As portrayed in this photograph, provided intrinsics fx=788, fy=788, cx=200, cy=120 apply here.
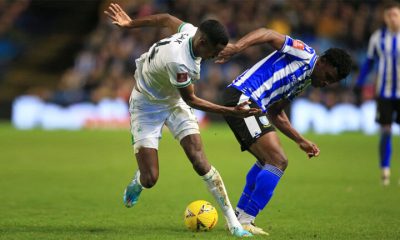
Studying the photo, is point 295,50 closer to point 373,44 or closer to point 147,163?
point 147,163

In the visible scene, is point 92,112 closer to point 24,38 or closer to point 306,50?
point 24,38

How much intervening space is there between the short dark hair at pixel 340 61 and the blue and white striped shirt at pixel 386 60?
505 cm

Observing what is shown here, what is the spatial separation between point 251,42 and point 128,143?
1166 centimetres

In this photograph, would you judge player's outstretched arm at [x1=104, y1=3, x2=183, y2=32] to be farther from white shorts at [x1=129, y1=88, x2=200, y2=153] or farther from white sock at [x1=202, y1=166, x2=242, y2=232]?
white sock at [x1=202, y1=166, x2=242, y2=232]

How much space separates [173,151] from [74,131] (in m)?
5.39

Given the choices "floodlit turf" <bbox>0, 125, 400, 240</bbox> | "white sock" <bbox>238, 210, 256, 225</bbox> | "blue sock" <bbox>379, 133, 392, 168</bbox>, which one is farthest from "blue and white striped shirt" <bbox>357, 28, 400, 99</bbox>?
"white sock" <bbox>238, 210, 256, 225</bbox>

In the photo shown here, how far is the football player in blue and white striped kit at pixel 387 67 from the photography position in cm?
1218

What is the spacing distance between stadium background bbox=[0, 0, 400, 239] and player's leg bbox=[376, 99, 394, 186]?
0.28 m

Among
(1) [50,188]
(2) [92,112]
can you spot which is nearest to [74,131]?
(2) [92,112]

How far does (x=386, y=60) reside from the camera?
12469 millimetres

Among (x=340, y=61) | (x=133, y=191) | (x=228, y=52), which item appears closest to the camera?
(x=228, y=52)

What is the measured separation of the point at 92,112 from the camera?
2311 centimetres

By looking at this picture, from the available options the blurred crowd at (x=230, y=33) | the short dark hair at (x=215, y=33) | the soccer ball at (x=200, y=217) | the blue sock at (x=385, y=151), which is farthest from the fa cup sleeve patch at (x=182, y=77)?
the blurred crowd at (x=230, y=33)

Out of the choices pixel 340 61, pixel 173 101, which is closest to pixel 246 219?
pixel 173 101
